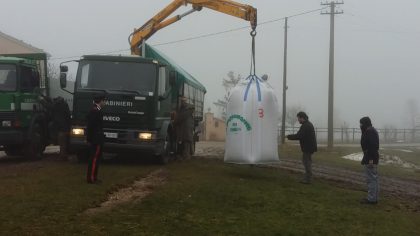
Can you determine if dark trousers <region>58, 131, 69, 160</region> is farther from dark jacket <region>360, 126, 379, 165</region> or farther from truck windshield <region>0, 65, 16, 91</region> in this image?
dark jacket <region>360, 126, 379, 165</region>

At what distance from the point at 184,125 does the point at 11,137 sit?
5240 millimetres

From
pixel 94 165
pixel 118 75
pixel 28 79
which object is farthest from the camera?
pixel 28 79

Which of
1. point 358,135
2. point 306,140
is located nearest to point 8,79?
point 306,140

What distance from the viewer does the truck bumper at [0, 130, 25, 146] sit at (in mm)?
15305

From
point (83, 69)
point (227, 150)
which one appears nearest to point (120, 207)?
point (227, 150)

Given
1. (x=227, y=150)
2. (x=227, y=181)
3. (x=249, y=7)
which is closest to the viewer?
(x=227, y=181)

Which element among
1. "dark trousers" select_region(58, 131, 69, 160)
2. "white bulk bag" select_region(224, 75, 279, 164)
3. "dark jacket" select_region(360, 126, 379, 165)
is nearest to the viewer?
"dark jacket" select_region(360, 126, 379, 165)

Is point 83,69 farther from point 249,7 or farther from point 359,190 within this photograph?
point 359,190

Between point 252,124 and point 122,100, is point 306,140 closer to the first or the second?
point 252,124

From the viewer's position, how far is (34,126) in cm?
1628

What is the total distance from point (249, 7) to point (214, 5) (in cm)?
189

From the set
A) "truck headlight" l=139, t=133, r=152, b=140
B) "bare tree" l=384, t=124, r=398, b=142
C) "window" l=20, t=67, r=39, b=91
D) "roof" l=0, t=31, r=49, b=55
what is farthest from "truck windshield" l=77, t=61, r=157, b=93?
"bare tree" l=384, t=124, r=398, b=142

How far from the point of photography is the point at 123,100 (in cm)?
1454

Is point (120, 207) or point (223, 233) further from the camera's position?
point (120, 207)
